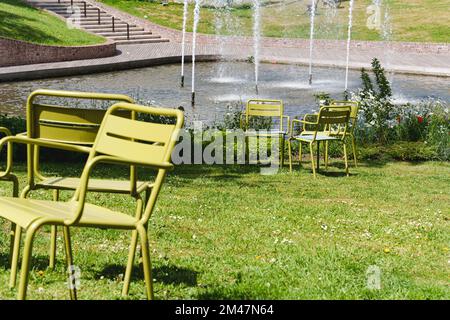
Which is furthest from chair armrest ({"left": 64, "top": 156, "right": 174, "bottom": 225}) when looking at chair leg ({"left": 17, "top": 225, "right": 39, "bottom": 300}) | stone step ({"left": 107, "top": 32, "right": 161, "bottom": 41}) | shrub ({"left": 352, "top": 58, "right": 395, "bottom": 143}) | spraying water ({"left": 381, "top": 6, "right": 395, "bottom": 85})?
stone step ({"left": 107, "top": 32, "right": 161, "bottom": 41})

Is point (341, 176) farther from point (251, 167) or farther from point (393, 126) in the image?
point (393, 126)

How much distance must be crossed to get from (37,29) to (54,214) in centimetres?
2669

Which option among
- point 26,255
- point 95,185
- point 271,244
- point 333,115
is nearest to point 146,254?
point 26,255

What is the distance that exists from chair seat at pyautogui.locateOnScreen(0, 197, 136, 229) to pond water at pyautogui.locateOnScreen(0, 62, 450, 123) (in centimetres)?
1196

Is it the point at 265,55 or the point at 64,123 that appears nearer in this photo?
the point at 64,123

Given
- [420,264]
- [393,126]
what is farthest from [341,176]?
[420,264]

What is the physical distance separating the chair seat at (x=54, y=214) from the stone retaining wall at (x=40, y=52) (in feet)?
72.4

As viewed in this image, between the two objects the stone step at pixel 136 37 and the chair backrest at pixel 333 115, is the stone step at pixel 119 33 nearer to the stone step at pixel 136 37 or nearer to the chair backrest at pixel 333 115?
the stone step at pixel 136 37

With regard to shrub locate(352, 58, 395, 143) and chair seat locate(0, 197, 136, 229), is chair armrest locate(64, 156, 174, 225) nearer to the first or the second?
chair seat locate(0, 197, 136, 229)

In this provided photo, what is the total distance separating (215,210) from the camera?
289 inches

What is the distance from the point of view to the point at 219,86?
23438 mm

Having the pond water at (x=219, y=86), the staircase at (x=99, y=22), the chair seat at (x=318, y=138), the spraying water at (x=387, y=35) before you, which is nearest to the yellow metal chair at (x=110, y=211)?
the chair seat at (x=318, y=138)

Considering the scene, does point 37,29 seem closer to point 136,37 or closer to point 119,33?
point 119,33
